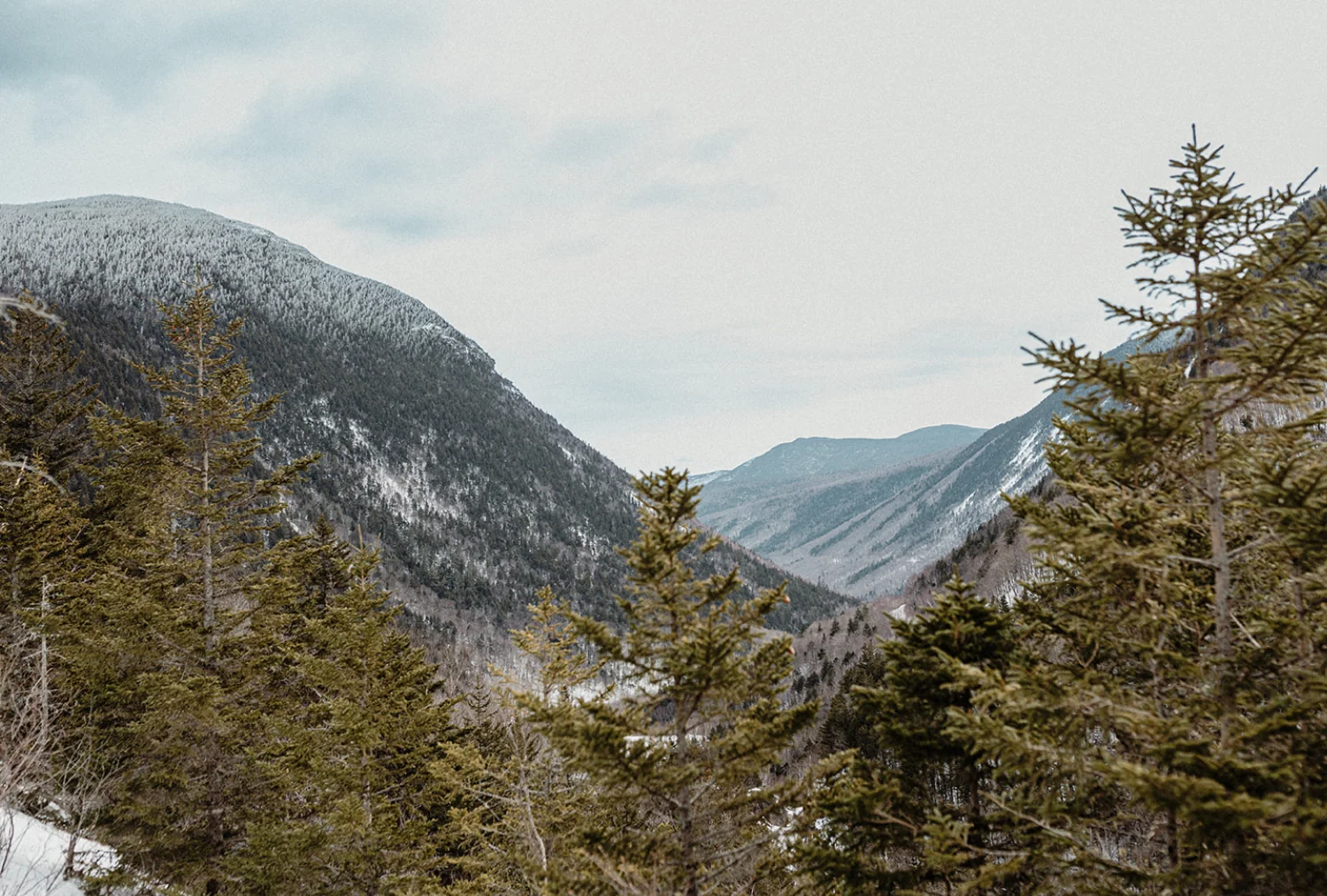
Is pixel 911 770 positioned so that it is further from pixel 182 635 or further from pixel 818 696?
pixel 182 635

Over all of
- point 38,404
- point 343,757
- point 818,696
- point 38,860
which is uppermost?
point 38,404

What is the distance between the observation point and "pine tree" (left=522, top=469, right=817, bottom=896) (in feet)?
24.4

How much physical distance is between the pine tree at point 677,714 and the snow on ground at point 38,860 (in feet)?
31.8

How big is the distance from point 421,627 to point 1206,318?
474ft

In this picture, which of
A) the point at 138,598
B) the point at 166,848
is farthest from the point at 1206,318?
the point at 166,848

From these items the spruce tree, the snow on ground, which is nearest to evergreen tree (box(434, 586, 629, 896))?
the snow on ground

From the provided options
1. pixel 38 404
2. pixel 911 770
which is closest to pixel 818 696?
pixel 911 770

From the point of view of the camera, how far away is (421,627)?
444 ft

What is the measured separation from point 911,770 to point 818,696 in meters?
1.88

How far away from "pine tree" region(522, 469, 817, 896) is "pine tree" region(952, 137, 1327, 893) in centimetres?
247

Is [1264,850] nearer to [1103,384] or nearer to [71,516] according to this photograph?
[1103,384]

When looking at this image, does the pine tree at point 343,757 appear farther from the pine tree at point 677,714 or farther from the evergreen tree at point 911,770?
the evergreen tree at point 911,770

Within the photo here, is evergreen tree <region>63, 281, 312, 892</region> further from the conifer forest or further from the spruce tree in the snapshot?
the spruce tree

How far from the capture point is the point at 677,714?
789 cm
